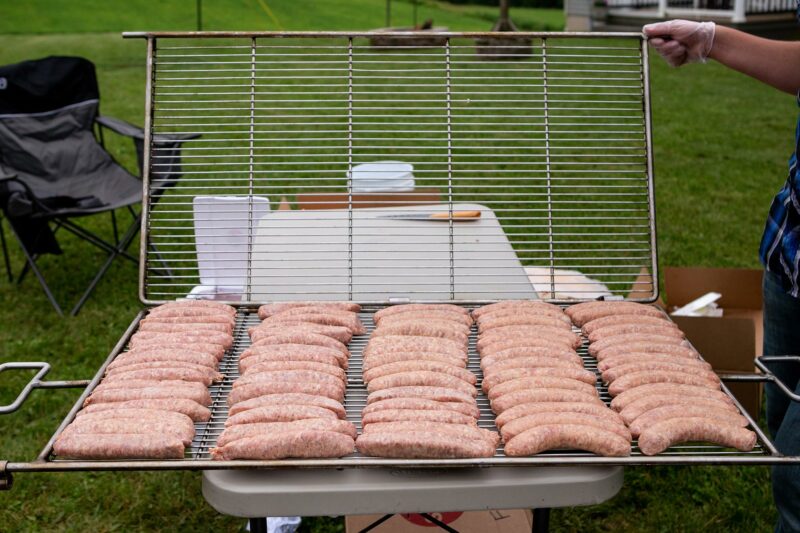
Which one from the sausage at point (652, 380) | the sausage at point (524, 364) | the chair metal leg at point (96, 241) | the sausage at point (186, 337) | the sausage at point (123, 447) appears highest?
the chair metal leg at point (96, 241)

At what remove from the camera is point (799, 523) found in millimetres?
2375

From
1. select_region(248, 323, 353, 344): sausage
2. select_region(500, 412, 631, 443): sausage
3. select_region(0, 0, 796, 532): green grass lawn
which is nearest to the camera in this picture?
select_region(500, 412, 631, 443): sausage

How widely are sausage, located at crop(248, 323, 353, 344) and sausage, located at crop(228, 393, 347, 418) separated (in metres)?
0.44

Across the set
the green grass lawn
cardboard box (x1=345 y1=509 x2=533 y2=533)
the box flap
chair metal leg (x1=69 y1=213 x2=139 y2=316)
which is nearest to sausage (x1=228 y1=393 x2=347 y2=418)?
cardboard box (x1=345 y1=509 x2=533 y2=533)

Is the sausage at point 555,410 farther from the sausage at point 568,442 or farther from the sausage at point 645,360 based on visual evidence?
the sausage at point 645,360

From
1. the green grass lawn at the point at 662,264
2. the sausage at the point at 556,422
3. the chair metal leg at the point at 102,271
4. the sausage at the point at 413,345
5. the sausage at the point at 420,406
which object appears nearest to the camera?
the sausage at the point at 556,422

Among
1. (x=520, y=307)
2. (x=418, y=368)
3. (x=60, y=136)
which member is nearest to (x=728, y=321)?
(x=520, y=307)

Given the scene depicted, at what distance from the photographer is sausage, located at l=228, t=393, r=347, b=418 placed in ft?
7.66

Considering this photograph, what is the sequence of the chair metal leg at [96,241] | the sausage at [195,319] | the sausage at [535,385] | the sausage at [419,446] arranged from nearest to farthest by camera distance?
the sausage at [419,446], the sausage at [535,385], the sausage at [195,319], the chair metal leg at [96,241]

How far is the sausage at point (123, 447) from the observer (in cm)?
213

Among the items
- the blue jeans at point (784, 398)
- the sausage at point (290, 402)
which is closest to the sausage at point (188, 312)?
the sausage at point (290, 402)

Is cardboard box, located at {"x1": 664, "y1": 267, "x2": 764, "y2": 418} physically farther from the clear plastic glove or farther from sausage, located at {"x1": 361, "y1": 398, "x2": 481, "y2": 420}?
sausage, located at {"x1": 361, "y1": 398, "x2": 481, "y2": 420}

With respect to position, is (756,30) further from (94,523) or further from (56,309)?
A: (94,523)

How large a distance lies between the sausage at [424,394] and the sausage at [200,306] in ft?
2.65
